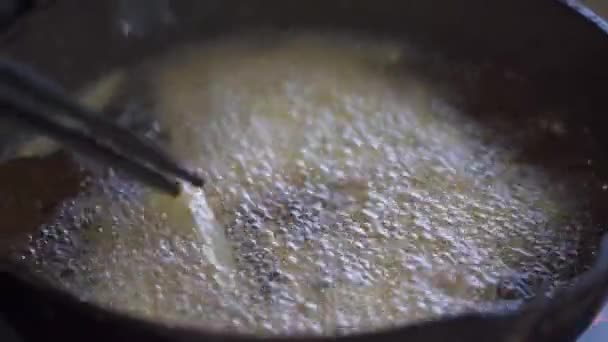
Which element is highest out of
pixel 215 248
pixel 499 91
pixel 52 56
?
pixel 499 91

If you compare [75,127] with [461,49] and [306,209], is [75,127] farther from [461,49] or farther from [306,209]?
[461,49]

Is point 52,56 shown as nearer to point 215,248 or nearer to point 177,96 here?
point 177,96

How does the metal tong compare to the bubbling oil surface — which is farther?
the bubbling oil surface

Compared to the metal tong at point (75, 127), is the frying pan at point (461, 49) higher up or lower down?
higher up

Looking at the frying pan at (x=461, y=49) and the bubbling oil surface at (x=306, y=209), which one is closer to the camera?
the frying pan at (x=461, y=49)

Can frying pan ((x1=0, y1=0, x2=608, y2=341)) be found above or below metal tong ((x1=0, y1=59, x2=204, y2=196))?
above

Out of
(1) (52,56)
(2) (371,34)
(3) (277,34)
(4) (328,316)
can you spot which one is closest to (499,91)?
(2) (371,34)
